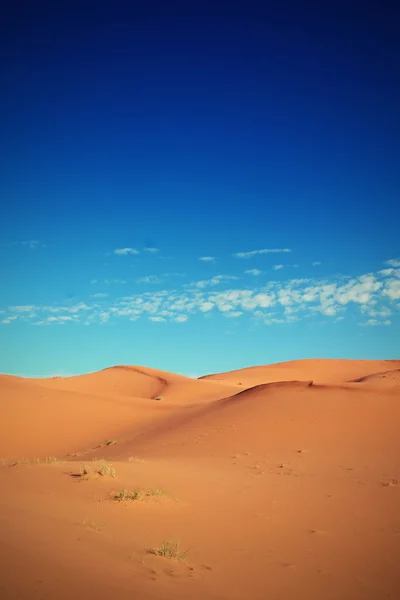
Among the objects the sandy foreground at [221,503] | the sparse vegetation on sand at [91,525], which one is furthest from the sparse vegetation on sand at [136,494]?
the sparse vegetation on sand at [91,525]

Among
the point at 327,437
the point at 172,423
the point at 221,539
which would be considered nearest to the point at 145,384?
the point at 172,423

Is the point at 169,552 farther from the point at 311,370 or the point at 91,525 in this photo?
the point at 311,370

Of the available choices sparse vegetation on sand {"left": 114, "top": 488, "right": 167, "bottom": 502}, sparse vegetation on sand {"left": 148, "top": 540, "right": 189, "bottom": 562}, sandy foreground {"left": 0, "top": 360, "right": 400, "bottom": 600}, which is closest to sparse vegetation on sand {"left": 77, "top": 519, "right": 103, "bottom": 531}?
sandy foreground {"left": 0, "top": 360, "right": 400, "bottom": 600}

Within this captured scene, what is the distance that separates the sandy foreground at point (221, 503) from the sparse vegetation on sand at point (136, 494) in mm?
46

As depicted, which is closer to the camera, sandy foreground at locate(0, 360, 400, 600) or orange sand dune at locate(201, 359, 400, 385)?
sandy foreground at locate(0, 360, 400, 600)

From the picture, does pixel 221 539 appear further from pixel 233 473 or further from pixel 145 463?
pixel 145 463

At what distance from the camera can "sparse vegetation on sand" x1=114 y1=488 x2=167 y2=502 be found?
875 cm

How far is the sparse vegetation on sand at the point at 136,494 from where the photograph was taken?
8.75m

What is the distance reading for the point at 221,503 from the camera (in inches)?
373

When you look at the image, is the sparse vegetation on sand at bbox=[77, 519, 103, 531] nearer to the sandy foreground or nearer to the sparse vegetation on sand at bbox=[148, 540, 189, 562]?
the sandy foreground

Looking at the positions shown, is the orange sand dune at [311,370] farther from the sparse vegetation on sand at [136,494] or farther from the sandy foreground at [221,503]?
the sparse vegetation on sand at [136,494]

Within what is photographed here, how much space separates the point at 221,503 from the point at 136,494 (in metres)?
1.80

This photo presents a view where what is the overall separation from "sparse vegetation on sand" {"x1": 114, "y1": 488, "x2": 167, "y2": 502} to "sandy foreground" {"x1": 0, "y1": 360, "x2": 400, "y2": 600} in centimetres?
5

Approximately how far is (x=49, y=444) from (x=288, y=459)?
1202cm
